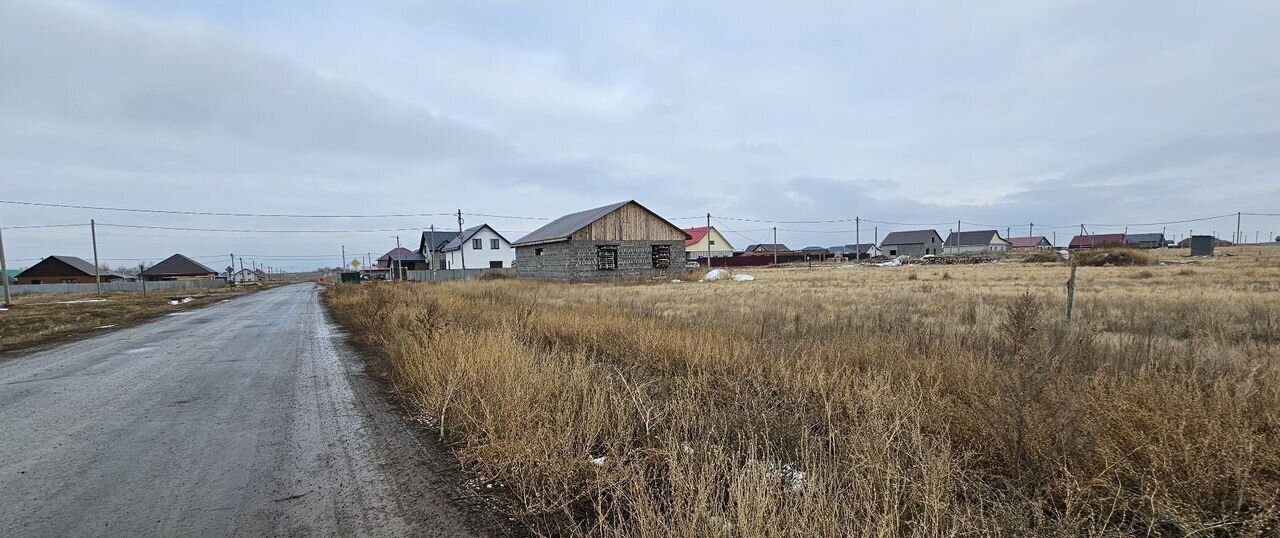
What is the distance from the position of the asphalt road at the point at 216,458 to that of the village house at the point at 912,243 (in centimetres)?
9523

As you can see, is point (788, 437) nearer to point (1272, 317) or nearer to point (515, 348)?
point (515, 348)

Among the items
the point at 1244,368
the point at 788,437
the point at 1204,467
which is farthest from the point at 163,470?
the point at 1244,368

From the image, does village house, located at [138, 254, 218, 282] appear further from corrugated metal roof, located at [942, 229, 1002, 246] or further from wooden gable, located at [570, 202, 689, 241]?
corrugated metal roof, located at [942, 229, 1002, 246]

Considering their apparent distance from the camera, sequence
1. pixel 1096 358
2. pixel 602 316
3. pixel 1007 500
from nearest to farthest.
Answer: pixel 1007 500 < pixel 1096 358 < pixel 602 316

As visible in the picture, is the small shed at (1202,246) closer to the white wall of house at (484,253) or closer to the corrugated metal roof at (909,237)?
the corrugated metal roof at (909,237)

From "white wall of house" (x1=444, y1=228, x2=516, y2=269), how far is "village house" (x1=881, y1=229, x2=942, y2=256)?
6747 cm

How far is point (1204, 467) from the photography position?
8.79 ft

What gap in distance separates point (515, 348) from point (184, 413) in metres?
3.52

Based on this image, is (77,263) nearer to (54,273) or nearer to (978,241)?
(54,273)

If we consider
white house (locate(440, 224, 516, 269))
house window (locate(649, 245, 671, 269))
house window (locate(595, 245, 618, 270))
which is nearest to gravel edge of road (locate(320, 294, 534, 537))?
house window (locate(595, 245, 618, 270))

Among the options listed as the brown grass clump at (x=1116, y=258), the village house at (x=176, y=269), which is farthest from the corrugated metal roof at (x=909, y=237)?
the village house at (x=176, y=269)

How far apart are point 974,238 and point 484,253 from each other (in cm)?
9327

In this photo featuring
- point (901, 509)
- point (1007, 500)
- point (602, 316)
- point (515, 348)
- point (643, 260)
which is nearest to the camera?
point (901, 509)

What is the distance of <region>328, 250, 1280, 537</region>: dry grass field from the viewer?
246cm
